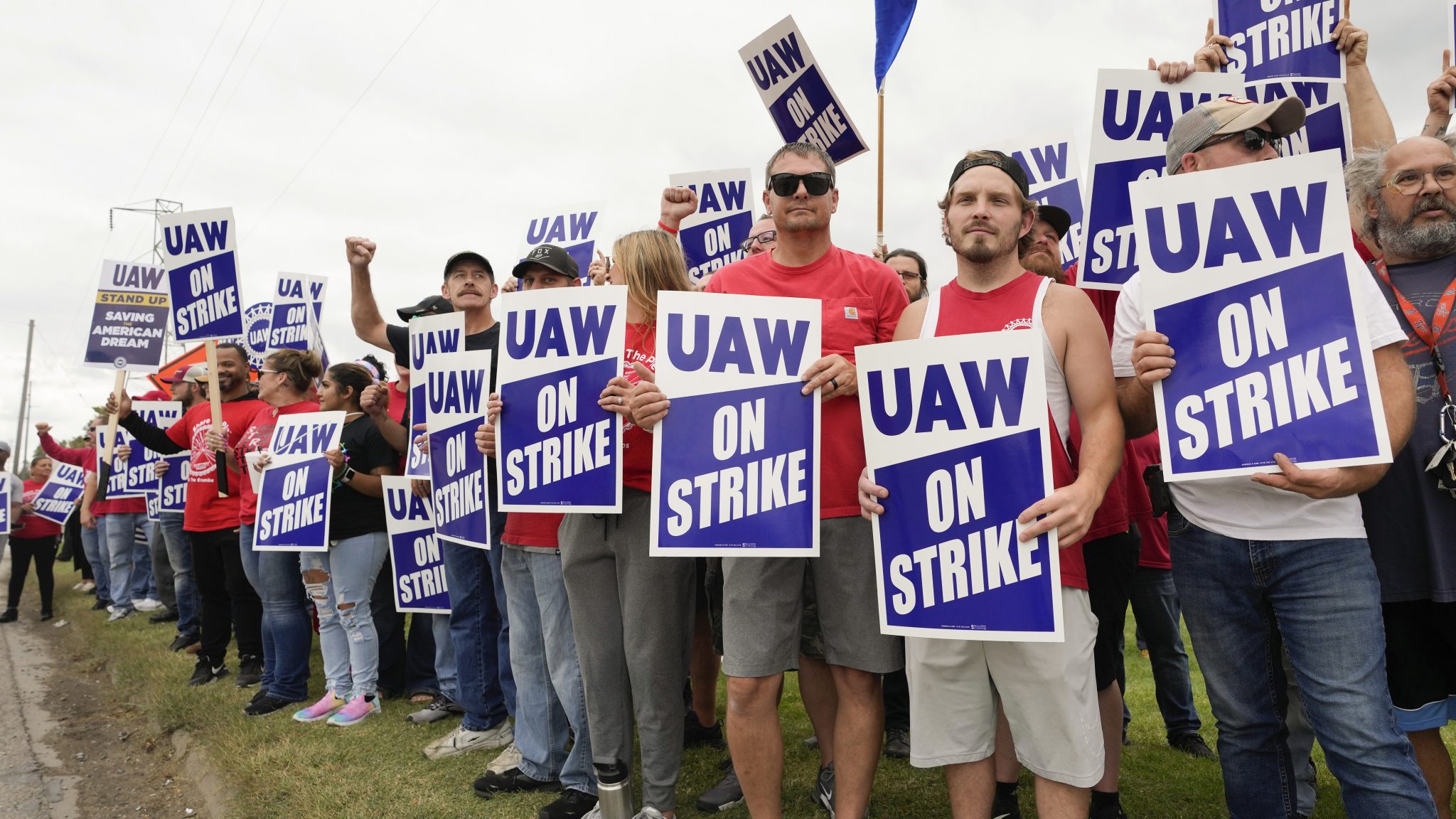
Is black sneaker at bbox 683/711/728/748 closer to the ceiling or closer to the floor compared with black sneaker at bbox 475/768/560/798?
closer to the floor

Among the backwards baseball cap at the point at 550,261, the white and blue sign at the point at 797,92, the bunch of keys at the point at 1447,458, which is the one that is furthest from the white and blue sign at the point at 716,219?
the bunch of keys at the point at 1447,458

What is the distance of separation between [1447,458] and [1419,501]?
0.56ft

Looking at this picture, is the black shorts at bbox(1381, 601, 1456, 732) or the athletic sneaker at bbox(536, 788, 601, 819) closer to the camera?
the black shorts at bbox(1381, 601, 1456, 732)

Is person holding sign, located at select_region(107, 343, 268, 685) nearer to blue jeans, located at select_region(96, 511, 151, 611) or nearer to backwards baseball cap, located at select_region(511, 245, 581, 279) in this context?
backwards baseball cap, located at select_region(511, 245, 581, 279)

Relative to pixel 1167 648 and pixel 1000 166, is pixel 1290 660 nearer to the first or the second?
pixel 1000 166

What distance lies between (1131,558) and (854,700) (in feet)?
4.05

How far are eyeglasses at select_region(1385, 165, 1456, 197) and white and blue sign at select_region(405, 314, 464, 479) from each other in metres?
3.91

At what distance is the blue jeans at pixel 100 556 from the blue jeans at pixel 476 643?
10104 mm

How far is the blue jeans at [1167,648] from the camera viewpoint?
180 inches

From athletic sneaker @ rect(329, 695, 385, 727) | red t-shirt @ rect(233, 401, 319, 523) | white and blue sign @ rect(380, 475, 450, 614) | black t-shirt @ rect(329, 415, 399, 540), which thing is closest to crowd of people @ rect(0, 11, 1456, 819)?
white and blue sign @ rect(380, 475, 450, 614)

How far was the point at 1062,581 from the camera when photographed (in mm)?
2564

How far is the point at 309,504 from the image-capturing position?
225 inches

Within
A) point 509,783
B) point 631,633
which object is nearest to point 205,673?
point 509,783

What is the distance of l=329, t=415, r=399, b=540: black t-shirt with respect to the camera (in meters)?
5.85
